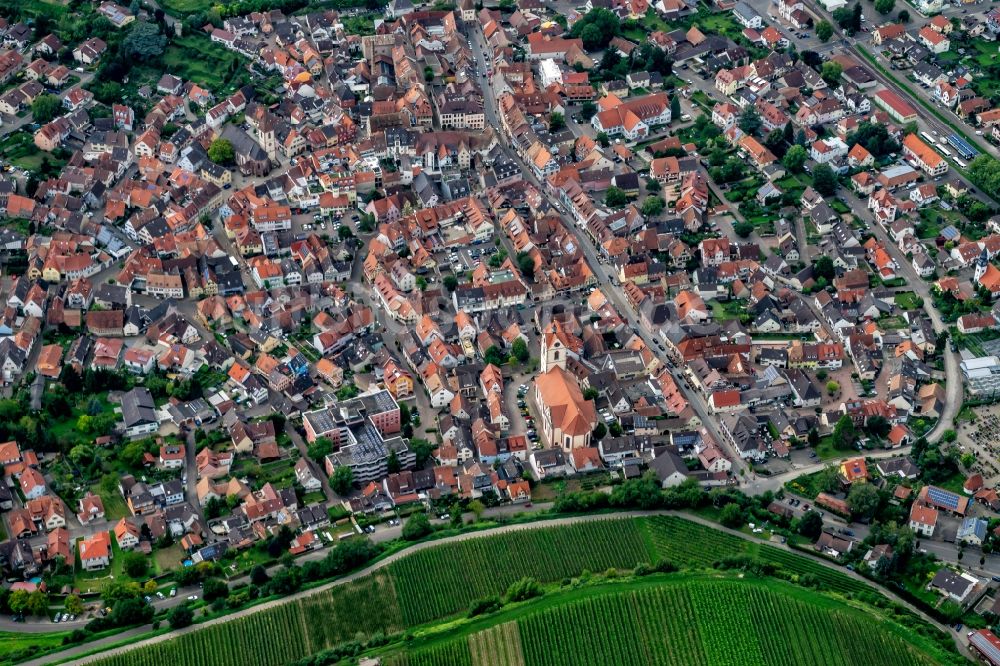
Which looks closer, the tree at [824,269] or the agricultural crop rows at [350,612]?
the agricultural crop rows at [350,612]

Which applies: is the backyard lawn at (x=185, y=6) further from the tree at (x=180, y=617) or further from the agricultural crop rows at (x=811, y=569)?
the agricultural crop rows at (x=811, y=569)

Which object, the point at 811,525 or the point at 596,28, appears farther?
the point at 596,28

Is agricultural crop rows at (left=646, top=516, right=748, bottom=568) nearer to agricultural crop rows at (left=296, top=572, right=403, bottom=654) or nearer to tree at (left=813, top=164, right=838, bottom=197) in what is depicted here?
agricultural crop rows at (left=296, top=572, right=403, bottom=654)

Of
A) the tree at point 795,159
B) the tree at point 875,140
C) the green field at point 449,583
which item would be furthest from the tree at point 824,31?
the green field at point 449,583

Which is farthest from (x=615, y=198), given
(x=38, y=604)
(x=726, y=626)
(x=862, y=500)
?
(x=38, y=604)

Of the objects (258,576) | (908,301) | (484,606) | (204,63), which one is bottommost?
(908,301)

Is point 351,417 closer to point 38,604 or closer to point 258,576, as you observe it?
point 258,576
